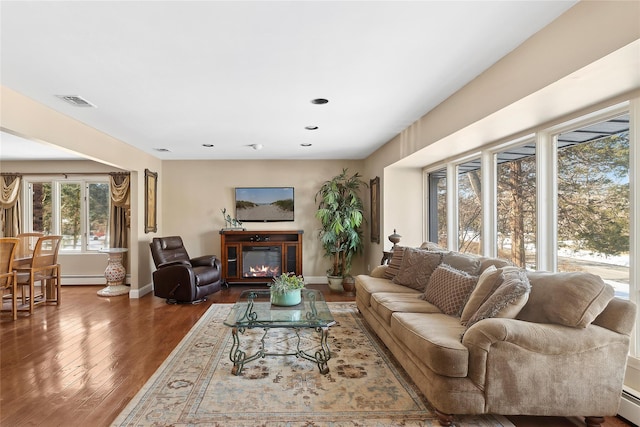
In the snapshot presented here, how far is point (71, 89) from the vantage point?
2.84 meters

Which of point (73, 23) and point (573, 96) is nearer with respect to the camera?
point (73, 23)

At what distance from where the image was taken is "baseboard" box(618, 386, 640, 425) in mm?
1971

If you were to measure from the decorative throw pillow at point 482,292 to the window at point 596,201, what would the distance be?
71 cm

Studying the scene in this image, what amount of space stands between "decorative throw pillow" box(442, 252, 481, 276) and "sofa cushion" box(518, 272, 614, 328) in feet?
2.38

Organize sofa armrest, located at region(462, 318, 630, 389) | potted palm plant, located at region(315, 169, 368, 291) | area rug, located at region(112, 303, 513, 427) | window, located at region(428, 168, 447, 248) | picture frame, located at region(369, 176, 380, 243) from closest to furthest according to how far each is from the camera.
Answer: sofa armrest, located at region(462, 318, 630, 389)
area rug, located at region(112, 303, 513, 427)
window, located at region(428, 168, 447, 248)
picture frame, located at region(369, 176, 380, 243)
potted palm plant, located at region(315, 169, 368, 291)

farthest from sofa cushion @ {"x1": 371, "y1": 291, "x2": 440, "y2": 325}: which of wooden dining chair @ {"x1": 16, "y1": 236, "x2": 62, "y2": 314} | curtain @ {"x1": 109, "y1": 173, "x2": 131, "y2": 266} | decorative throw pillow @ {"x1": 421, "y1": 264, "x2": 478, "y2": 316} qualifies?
curtain @ {"x1": 109, "y1": 173, "x2": 131, "y2": 266}

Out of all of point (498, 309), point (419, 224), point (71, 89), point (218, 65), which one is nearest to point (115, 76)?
point (71, 89)

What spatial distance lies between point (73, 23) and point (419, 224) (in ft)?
15.4

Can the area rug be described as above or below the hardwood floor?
above

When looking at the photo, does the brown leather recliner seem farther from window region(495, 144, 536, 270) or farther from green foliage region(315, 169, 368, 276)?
window region(495, 144, 536, 270)

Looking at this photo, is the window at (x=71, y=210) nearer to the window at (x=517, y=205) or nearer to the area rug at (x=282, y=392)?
the area rug at (x=282, y=392)

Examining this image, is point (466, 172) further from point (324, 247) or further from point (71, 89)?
point (71, 89)

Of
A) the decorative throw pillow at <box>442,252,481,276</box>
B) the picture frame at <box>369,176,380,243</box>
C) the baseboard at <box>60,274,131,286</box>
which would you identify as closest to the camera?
the decorative throw pillow at <box>442,252,481,276</box>

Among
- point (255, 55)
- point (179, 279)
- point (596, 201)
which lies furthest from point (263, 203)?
point (596, 201)
